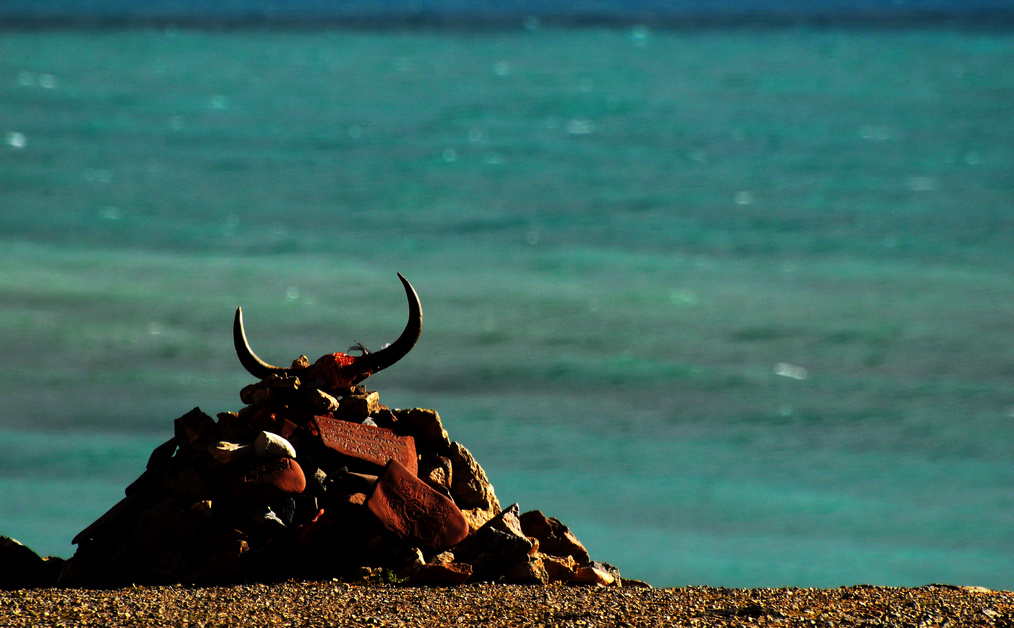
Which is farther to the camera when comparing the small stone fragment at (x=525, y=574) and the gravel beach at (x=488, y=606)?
the small stone fragment at (x=525, y=574)

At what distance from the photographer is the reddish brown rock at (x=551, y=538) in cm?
550

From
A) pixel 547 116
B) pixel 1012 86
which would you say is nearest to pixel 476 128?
pixel 547 116

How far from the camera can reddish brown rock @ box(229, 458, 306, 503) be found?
16.7 feet

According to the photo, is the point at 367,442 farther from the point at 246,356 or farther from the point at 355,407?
the point at 246,356

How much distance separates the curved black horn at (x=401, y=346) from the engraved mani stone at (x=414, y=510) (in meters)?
0.49

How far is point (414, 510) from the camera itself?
5.14 m

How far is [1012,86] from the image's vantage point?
106 ft

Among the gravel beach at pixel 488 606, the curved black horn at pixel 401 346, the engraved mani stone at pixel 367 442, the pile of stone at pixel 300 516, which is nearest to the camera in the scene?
the gravel beach at pixel 488 606

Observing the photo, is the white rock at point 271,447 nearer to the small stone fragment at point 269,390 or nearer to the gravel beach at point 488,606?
the small stone fragment at point 269,390

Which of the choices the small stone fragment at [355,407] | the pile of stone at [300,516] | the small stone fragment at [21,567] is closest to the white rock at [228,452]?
the pile of stone at [300,516]

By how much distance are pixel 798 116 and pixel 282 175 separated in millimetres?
12063

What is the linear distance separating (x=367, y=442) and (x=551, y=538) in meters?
0.89

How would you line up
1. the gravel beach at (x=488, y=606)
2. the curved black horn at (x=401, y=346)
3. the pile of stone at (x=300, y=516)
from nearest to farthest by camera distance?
the gravel beach at (x=488, y=606), the pile of stone at (x=300, y=516), the curved black horn at (x=401, y=346)

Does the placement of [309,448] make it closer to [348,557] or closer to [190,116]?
[348,557]
